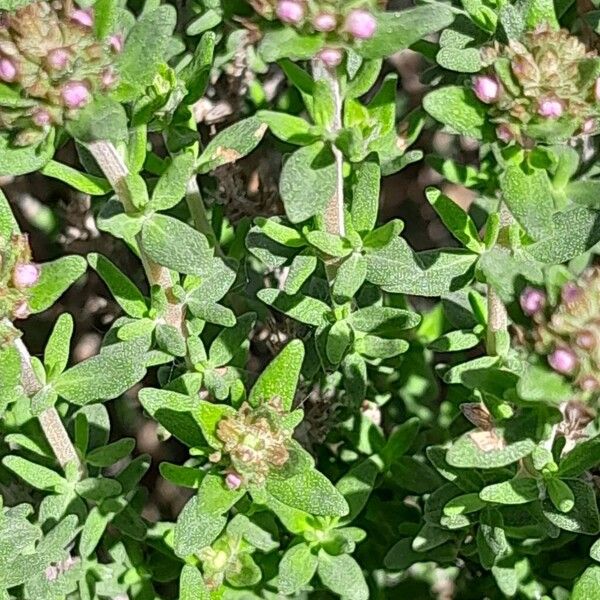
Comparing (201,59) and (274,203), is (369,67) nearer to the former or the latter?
(201,59)

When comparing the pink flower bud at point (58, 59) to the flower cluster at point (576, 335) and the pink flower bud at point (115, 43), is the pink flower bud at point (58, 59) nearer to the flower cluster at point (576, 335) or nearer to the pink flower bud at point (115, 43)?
the pink flower bud at point (115, 43)

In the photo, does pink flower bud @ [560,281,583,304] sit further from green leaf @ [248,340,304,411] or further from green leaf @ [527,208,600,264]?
green leaf @ [248,340,304,411]

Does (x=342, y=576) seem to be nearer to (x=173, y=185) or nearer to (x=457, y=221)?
(x=457, y=221)

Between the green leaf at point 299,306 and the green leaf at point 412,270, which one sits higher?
the green leaf at point 412,270

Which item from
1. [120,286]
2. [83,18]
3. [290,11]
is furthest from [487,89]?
[120,286]

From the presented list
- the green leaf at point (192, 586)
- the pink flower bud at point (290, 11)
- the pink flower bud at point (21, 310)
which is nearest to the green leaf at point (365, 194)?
the pink flower bud at point (290, 11)

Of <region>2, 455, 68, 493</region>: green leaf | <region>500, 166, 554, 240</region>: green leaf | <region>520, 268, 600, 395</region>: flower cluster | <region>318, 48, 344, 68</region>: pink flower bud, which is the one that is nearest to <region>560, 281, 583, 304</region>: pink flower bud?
<region>520, 268, 600, 395</region>: flower cluster

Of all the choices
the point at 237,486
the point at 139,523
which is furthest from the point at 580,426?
the point at 139,523
